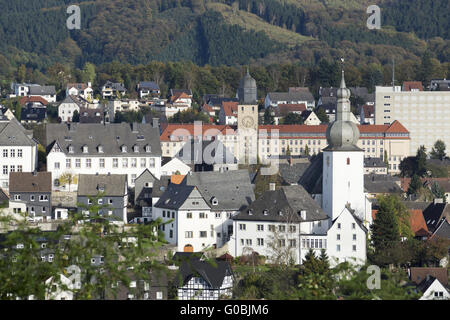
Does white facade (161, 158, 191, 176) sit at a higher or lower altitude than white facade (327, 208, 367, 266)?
higher

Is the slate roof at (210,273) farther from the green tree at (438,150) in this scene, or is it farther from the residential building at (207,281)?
the green tree at (438,150)

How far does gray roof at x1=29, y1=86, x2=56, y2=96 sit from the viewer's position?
130 m

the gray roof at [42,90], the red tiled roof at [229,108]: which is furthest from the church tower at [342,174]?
the gray roof at [42,90]

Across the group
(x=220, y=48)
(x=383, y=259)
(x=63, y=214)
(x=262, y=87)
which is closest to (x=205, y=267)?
(x=383, y=259)

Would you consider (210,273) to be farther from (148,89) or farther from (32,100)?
(148,89)

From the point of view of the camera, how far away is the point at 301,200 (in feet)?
192

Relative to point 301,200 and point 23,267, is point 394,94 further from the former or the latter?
point 23,267

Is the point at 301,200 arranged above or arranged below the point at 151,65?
below

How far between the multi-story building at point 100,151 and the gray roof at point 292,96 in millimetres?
57483

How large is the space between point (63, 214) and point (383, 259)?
17.3 metres

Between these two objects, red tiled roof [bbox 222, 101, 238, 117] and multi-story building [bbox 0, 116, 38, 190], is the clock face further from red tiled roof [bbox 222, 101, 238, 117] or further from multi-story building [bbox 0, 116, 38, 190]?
multi-story building [bbox 0, 116, 38, 190]

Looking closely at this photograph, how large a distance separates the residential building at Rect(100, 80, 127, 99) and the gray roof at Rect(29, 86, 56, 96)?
577 centimetres

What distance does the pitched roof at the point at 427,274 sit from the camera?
168ft

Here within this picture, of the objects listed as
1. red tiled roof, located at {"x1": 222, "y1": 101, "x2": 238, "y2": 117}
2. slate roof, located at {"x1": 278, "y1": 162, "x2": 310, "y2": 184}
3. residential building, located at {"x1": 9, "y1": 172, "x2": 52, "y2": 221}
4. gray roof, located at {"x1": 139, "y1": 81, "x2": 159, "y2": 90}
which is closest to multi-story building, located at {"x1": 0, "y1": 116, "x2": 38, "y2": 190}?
residential building, located at {"x1": 9, "y1": 172, "x2": 52, "y2": 221}
